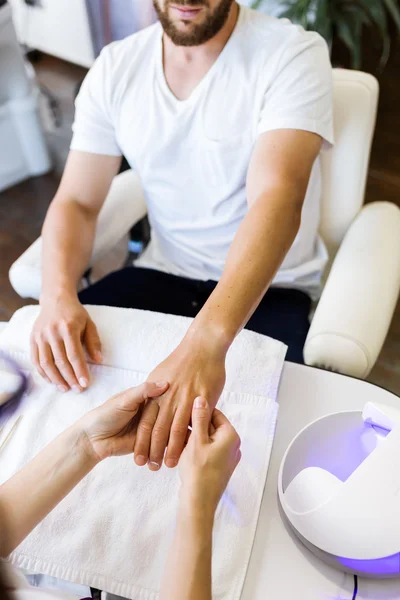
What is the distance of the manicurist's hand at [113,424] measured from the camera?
70 centimetres

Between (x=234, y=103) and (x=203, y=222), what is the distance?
0.25m

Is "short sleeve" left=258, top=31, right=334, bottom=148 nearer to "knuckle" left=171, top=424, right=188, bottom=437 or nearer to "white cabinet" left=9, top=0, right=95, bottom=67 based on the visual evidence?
"knuckle" left=171, top=424, right=188, bottom=437

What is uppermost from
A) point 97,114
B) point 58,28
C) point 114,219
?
point 97,114

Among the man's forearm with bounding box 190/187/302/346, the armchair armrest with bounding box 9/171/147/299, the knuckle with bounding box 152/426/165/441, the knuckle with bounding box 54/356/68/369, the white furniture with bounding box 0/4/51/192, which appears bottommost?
the white furniture with bounding box 0/4/51/192

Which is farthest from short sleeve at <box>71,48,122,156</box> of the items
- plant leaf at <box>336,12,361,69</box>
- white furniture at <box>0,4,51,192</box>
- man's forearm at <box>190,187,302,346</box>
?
white furniture at <box>0,4,51,192</box>

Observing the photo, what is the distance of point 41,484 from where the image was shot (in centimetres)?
66

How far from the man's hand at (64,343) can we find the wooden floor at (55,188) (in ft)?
3.47

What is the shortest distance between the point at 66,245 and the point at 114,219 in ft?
0.66

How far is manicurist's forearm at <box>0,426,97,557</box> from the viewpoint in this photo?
0.63 metres

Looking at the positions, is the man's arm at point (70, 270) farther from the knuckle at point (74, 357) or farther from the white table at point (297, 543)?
the white table at point (297, 543)

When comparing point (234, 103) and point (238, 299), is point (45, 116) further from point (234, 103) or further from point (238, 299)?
point (238, 299)

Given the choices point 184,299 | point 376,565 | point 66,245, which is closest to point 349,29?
point 184,299

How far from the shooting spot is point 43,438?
74cm

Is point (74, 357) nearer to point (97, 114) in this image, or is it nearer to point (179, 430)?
point (179, 430)
